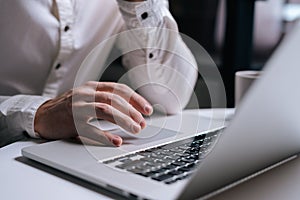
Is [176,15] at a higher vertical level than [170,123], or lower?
higher

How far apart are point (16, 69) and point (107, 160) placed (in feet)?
1.76

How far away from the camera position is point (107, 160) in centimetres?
57

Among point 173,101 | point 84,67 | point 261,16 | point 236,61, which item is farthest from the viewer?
point 261,16

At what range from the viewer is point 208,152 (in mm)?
469

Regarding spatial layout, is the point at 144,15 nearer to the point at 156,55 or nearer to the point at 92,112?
the point at 156,55

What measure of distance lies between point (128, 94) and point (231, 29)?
0.97m

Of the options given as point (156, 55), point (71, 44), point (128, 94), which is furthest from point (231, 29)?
point (128, 94)

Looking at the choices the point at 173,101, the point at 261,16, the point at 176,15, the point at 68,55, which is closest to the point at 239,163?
the point at 173,101

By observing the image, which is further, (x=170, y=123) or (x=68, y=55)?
(x=68, y=55)

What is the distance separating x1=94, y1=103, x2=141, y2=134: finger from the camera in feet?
2.18

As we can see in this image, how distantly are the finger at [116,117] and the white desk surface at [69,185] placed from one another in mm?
138

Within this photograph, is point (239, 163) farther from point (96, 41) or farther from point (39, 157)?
point (96, 41)

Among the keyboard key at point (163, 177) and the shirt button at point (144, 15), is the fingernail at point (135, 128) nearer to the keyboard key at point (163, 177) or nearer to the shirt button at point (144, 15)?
the keyboard key at point (163, 177)

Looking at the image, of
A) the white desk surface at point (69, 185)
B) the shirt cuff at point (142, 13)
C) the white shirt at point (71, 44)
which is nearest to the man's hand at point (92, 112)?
the white desk surface at point (69, 185)
